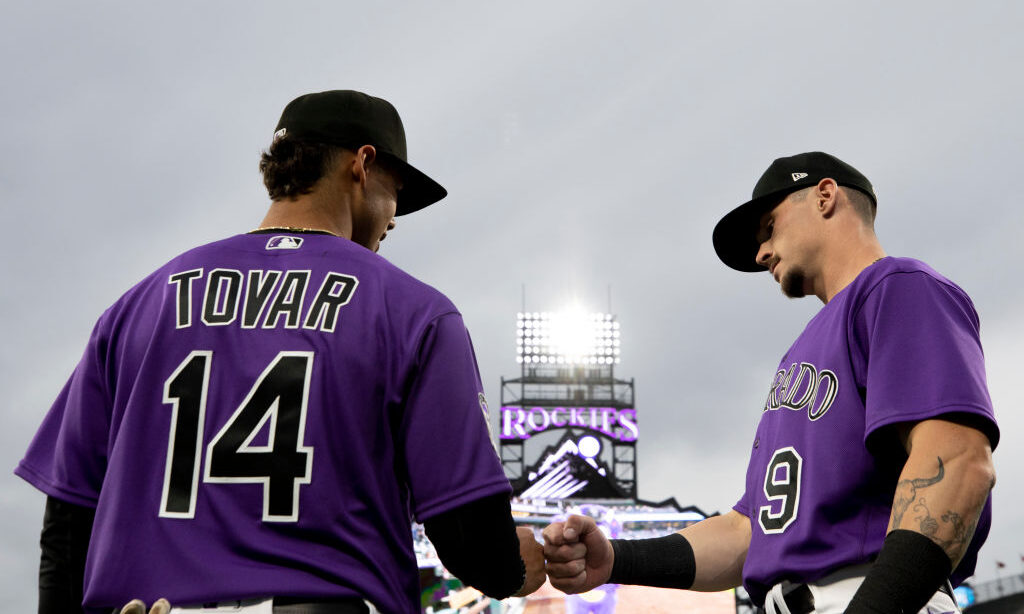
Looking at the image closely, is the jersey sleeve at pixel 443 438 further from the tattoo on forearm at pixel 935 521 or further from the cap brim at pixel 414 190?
the tattoo on forearm at pixel 935 521

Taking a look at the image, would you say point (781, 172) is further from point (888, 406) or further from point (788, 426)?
point (888, 406)

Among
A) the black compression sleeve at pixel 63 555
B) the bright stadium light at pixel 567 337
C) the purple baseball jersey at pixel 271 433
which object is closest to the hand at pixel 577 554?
the purple baseball jersey at pixel 271 433

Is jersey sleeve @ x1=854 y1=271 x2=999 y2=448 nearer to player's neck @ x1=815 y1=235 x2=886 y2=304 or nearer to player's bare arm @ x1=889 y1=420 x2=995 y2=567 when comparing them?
player's bare arm @ x1=889 y1=420 x2=995 y2=567

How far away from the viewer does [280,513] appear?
6.86ft

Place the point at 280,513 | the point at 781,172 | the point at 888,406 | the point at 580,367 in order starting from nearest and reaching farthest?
the point at 280,513 → the point at 888,406 → the point at 781,172 → the point at 580,367

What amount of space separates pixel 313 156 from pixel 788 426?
166cm

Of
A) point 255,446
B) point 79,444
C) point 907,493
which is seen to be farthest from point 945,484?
point 79,444

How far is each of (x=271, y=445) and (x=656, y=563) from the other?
2208mm

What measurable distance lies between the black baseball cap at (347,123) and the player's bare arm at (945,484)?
1594 millimetres

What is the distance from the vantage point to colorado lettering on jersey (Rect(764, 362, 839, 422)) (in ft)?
9.52

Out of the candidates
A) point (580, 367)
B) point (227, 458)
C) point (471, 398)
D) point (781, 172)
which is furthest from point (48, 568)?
point (580, 367)

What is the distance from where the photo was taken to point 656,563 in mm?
3898

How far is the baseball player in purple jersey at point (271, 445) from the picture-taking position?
6.86 ft

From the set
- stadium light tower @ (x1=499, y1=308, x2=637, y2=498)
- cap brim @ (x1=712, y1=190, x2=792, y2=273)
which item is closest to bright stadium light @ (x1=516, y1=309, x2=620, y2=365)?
stadium light tower @ (x1=499, y1=308, x2=637, y2=498)
